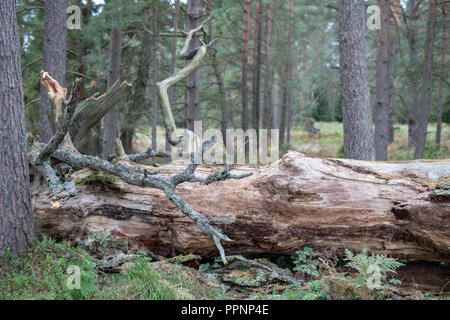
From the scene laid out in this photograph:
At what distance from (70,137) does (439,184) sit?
5.59 m

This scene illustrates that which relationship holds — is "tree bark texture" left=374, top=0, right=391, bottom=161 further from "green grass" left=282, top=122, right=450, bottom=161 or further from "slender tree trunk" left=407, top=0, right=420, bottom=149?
"slender tree trunk" left=407, top=0, right=420, bottom=149

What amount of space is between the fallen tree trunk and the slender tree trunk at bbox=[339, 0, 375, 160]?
1767mm

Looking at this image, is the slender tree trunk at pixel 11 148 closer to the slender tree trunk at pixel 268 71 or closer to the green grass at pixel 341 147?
the green grass at pixel 341 147

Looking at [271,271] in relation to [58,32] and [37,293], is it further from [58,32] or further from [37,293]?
[58,32]

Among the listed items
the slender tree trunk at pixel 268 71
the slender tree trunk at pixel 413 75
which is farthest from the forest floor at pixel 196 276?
the slender tree trunk at pixel 413 75

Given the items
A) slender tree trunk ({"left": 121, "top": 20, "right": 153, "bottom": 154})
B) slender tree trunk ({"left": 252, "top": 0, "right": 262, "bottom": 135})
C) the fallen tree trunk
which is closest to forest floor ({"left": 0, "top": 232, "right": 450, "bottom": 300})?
the fallen tree trunk

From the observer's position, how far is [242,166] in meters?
5.75

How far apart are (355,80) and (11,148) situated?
5.92 metres

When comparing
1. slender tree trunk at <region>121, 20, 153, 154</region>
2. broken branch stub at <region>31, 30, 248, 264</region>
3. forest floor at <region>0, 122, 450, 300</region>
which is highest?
slender tree trunk at <region>121, 20, 153, 154</region>

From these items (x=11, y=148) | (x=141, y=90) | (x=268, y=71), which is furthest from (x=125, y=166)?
(x=268, y=71)

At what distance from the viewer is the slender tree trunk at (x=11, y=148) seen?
4301mm

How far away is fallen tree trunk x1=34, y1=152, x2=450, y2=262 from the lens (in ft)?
15.6

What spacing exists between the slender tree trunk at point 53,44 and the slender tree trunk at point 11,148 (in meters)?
3.43
